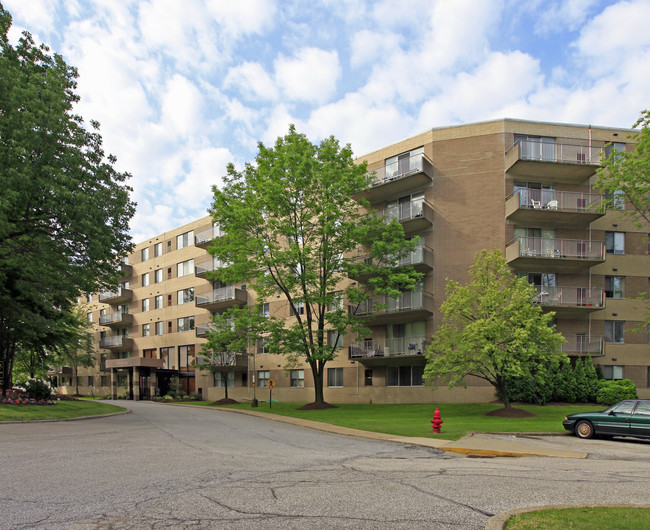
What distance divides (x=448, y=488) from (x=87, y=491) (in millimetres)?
5257

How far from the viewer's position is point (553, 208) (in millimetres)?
30234

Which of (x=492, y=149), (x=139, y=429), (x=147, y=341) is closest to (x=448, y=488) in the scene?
(x=139, y=429)

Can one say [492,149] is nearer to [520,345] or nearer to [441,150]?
[441,150]

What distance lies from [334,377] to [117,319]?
1267 inches

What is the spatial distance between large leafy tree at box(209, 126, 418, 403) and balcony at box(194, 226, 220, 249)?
14.4 m

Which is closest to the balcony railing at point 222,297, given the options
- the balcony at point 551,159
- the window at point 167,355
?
the window at point 167,355

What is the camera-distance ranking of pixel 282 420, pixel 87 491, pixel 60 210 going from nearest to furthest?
pixel 87 491 < pixel 60 210 < pixel 282 420

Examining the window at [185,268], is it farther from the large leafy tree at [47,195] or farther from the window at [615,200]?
the window at [615,200]

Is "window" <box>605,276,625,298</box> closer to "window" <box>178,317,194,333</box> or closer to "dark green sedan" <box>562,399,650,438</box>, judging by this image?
"dark green sedan" <box>562,399,650,438</box>

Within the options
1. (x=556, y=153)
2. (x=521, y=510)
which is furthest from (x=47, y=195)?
(x=556, y=153)

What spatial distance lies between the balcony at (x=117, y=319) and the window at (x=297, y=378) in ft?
86.9

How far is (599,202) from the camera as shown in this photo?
3109cm

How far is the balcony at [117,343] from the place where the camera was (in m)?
58.1

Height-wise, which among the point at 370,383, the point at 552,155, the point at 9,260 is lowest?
the point at 370,383
